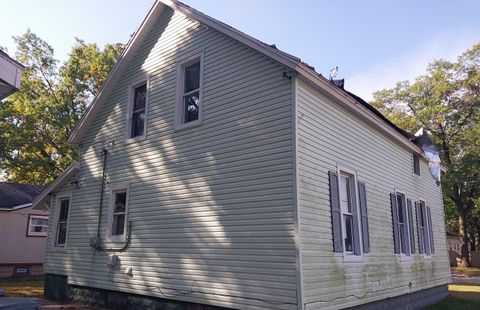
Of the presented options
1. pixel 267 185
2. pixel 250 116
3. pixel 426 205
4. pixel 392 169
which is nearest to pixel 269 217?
pixel 267 185

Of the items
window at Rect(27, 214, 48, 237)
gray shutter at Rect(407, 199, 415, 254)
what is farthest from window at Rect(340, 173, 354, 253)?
window at Rect(27, 214, 48, 237)

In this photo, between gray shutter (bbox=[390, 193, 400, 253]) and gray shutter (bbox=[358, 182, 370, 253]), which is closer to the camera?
gray shutter (bbox=[358, 182, 370, 253])

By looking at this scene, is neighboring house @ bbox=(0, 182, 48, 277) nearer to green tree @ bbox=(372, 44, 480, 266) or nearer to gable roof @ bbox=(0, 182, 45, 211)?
gable roof @ bbox=(0, 182, 45, 211)

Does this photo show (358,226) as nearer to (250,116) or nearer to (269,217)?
(269,217)

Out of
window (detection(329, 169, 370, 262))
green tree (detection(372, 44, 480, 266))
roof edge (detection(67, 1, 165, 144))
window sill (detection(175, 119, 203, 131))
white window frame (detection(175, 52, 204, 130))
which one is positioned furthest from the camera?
green tree (detection(372, 44, 480, 266))

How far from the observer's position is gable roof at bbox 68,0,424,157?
7.93 meters

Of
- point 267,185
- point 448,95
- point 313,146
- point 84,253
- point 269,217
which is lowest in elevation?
point 84,253

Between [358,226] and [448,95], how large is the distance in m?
29.1

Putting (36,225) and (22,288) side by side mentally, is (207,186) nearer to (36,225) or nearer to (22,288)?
(22,288)

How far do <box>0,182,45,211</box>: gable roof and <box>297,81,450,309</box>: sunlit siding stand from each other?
61.8 feet

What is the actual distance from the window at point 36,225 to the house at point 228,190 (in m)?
9.73

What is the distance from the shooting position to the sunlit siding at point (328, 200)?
25.0 ft

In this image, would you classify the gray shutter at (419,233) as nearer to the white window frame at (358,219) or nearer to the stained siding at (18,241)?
the white window frame at (358,219)

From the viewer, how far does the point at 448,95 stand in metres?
33.5
